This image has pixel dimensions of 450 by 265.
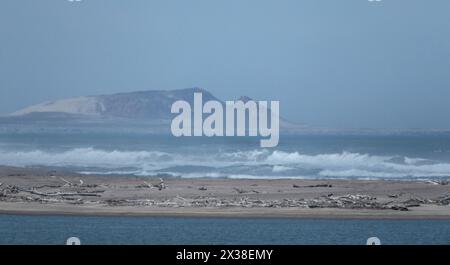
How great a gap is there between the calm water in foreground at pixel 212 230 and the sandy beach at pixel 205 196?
0.17m

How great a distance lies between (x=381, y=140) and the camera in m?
17.0

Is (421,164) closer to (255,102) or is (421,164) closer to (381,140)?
(381,140)

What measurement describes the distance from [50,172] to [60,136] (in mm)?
587

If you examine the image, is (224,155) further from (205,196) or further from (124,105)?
(124,105)

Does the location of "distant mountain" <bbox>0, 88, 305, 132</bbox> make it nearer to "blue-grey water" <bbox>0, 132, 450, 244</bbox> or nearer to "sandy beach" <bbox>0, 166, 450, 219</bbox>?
"blue-grey water" <bbox>0, 132, 450, 244</bbox>

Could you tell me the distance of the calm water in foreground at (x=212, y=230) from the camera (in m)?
15.5

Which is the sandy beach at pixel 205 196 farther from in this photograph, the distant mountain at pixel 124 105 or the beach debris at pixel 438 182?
the distant mountain at pixel 124 105

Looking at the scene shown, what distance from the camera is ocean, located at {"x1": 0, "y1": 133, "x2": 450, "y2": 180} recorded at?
1684 cm

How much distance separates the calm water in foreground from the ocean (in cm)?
79

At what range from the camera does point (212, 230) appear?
16500 millimetres

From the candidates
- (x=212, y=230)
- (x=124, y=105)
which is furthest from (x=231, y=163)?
(x=124, y=105)

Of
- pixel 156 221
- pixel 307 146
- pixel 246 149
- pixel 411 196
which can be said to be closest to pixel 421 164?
pixel 411 196

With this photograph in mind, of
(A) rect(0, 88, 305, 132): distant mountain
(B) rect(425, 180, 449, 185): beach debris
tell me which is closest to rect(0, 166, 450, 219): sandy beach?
(B) rect(425, 180, 449, 185): beach debris

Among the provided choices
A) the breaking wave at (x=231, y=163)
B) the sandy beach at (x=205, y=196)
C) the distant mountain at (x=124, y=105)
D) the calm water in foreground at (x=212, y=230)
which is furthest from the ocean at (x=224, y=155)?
the calm water in foreground at (x=212, y=230)
